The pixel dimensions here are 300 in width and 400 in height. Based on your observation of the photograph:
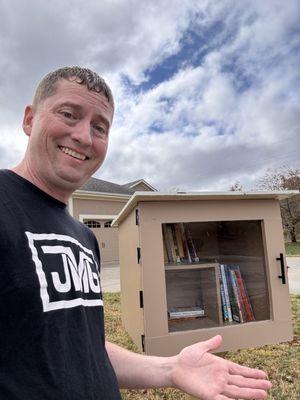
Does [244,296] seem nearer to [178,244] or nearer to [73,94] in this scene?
[178,244]

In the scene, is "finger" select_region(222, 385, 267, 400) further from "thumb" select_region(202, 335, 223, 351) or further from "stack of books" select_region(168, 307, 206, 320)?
"stack of books" select_region(168, 307, 206, 320)

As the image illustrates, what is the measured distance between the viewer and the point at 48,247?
686mm

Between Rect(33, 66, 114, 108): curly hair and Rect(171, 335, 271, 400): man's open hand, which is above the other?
Rect(33, 66, 114, 108): curly hair

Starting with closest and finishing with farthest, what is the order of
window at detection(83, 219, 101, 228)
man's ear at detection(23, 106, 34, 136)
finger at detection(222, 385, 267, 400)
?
1. finger at detection(222, 385, 267, 400)
2. man's ear at detection(23, 106, 34, 136)
3. window at detection(83, 219, 101, 228)

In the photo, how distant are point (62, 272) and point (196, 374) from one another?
0.44 m

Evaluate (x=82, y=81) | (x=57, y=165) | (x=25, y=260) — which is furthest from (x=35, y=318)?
(x=82, y=81)

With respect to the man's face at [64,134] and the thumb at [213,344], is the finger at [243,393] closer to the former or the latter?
the thumb at [213,344]

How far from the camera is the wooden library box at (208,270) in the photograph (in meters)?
1.33

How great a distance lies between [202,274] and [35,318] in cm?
125

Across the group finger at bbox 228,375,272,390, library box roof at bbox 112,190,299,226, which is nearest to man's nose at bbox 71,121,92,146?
library box roof at bbox 112,190,299,226

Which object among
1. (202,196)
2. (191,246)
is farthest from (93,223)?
(202,196)

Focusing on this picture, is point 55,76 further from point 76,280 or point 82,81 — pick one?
point 76,280

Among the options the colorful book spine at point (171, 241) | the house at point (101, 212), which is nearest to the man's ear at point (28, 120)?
the colorful book spine at point (171, 241)

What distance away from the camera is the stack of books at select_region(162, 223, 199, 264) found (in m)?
1.50
